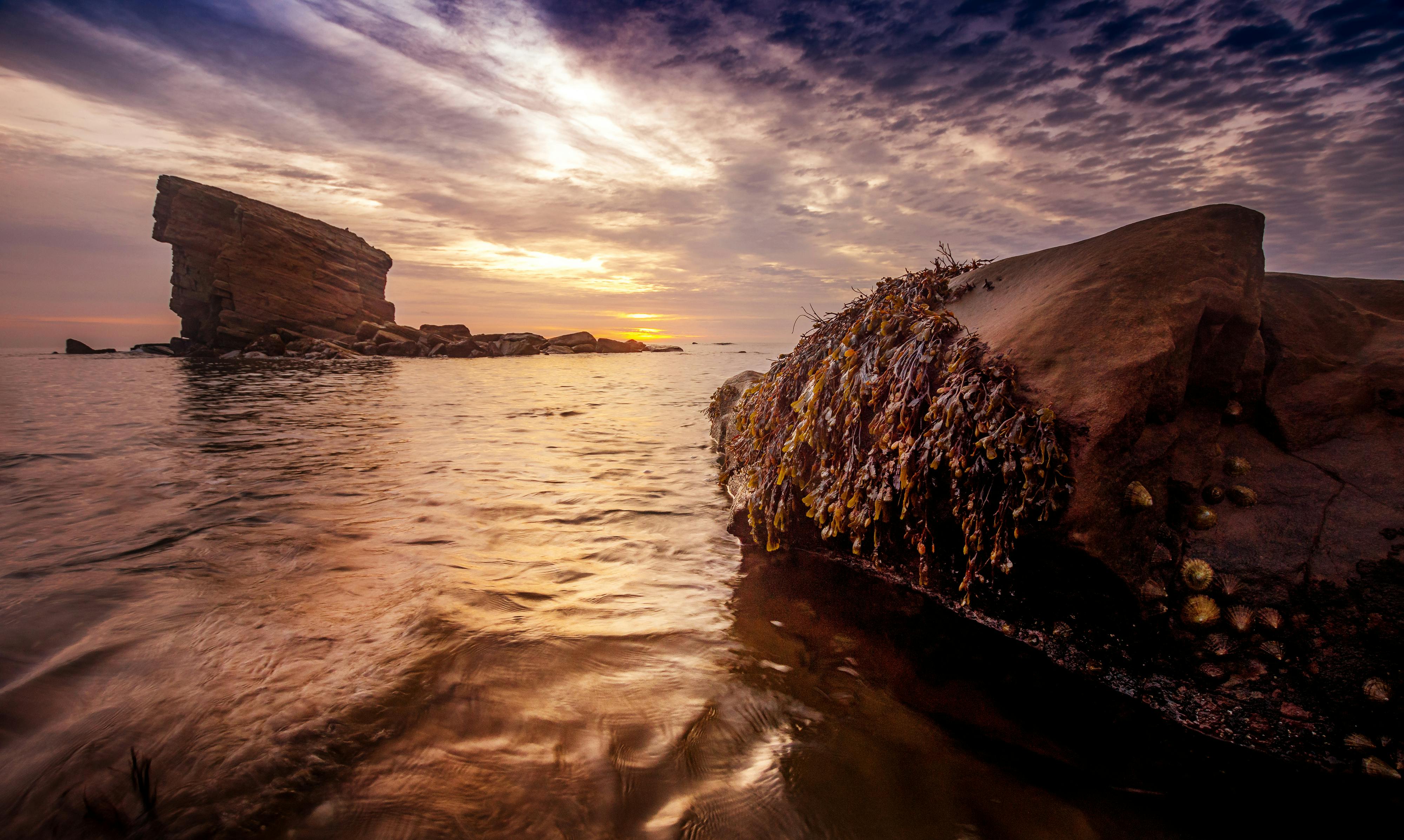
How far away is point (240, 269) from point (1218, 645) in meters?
51.6

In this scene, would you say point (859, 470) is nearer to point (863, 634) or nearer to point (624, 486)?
point (863, 634)

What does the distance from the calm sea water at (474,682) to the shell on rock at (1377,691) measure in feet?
3.35

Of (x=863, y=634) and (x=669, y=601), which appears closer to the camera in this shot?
(x=863, y=634)

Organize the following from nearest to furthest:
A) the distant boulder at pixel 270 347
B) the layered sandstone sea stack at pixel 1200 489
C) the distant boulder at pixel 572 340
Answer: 1. the layered sandstone sea stack at pixel 1200 489
2. the distant boulder at pixel 270 347
3. the distant boulder at pixel 572 340

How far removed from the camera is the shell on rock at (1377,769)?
1773mm

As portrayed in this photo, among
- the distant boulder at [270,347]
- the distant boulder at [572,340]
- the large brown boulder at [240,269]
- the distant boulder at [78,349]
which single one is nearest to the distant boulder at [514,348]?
the distant boulder at [572,340]

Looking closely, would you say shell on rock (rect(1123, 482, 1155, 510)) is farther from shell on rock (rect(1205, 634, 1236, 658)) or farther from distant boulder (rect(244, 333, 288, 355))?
distant boulder (rect(244, 333, 288, 355))

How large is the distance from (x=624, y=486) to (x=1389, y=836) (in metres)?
5.00

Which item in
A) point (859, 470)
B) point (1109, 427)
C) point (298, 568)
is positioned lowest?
point (298, 568)

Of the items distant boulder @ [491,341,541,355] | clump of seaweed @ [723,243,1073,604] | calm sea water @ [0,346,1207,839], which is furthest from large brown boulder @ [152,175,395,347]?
clump of seaweed @ [723,243,1073,604]

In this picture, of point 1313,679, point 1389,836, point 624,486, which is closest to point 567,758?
point 1389,836

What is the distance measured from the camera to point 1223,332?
2.83 meters

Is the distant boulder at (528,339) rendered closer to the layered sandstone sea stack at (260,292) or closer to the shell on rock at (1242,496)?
the layered sandstone sea stack at (260,292)

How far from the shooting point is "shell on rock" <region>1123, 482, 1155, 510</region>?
241 centimetres
